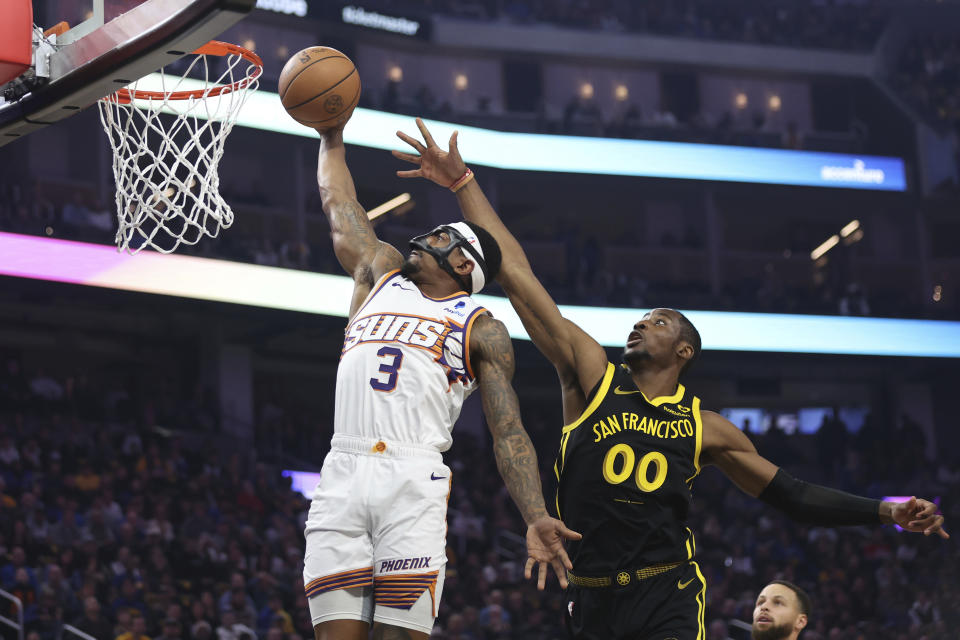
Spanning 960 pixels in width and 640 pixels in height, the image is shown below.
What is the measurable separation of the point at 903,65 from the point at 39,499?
72.5ft

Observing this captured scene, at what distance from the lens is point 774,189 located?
22.7m

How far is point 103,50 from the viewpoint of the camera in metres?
4.18

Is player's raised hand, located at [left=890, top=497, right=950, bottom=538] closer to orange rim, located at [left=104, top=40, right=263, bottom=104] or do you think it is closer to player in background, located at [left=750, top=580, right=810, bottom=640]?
player in background, located at [left=750, top=580, right=810, bottom=640]

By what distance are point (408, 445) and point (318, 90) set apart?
6.16 feet

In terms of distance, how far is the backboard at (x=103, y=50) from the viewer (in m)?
3.79

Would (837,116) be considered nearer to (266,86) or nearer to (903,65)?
(903,65)

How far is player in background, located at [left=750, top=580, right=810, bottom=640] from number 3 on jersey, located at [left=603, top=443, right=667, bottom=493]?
1181 millimetres

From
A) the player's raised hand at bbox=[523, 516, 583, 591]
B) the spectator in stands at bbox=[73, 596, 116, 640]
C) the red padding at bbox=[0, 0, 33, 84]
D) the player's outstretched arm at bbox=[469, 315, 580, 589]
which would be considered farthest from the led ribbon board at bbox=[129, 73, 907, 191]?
the player's raised hand at bbox=[523, 516, 583, 591]

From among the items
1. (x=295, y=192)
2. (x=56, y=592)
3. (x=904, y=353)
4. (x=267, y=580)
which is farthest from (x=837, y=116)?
(x=56, y=592)

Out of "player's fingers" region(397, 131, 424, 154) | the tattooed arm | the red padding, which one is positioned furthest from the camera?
"player's fingers" region(397, 131, 424, 154)

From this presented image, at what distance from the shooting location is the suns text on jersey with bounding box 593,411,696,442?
14.9 ft

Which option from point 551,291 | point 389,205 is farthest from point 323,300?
point 389,205

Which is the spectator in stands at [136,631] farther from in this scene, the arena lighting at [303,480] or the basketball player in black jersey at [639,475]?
the arena lighting at [303,480]

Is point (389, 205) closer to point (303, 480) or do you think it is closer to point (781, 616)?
point (303, 480)
